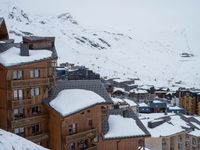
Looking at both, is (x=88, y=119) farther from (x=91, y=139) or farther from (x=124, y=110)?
(x=124, y=110)

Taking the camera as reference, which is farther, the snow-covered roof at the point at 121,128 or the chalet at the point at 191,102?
the chalet at the point at 191,102

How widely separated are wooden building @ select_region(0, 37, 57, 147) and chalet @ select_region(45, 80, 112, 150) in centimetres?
94

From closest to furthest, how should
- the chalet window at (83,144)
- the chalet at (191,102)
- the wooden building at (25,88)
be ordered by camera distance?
the wooden building at (25,88), the chalet window at (83,144), the chalet at (191,102)

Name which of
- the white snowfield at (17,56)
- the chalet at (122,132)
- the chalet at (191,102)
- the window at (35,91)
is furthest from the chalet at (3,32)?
the chalet at (191,102)

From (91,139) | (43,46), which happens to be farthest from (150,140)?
(43,46)

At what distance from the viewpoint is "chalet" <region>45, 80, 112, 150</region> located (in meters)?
32.9

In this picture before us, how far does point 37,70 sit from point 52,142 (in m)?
6.31

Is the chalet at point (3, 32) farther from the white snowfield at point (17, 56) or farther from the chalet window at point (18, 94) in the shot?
the chalet window at point (18, 94)

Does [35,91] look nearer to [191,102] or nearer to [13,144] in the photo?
[13,144]

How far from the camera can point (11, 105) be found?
31000 mm

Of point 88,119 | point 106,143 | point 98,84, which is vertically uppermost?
point 98,84

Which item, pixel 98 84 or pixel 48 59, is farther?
pixel 98 84

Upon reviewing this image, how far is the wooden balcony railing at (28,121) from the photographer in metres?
31.4

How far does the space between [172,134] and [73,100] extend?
1528 inches
